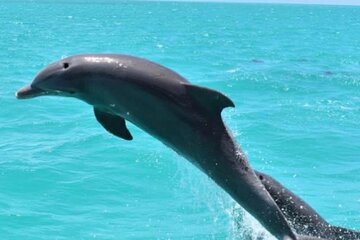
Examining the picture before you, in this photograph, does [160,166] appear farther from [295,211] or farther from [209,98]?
[209,98]

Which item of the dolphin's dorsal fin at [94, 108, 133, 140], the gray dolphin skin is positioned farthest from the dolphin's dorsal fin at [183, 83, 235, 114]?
the dolphin's dorsal fin at [94, 108, 133, 140]

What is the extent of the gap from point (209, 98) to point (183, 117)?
0.91 feet

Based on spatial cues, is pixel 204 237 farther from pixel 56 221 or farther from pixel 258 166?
pixel 258 166

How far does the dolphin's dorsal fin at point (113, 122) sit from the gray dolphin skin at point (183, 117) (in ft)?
1.00

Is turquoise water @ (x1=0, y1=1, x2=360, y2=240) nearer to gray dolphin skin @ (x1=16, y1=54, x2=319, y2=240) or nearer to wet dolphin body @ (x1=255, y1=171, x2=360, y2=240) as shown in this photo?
wet dolphin body @ (x1=255, y1=171, x2=360, y2=240)

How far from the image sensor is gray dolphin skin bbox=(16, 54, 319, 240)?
16.9 ft

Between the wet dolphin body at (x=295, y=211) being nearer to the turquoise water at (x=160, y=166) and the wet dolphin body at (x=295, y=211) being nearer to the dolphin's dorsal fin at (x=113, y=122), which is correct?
the turquoise water at (x=160, y=166)

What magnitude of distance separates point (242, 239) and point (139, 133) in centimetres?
861

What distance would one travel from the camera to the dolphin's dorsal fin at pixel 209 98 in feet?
16.4

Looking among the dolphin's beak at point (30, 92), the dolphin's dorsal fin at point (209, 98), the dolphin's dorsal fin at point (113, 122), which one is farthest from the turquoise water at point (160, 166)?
the dolphin's beak at point (30, 92)

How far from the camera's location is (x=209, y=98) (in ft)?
16.6

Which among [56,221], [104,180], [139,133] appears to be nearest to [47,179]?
[104,180]

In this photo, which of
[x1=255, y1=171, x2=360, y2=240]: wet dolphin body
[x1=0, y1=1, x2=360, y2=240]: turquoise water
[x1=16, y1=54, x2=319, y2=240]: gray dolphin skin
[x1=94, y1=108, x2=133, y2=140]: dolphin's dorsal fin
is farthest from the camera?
[x1=0, y1=1, x2=360, y2=240]: turquoise water

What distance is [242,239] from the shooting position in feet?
25.4
